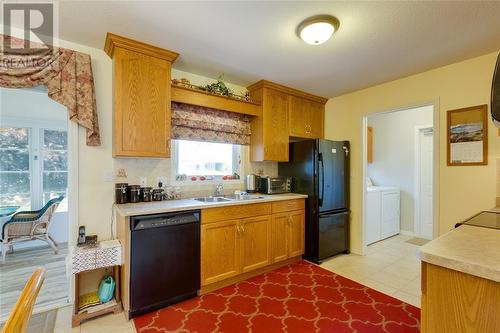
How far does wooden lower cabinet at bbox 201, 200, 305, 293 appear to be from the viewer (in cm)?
239

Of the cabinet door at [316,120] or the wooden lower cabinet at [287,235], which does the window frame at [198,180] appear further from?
the cabinet door at [316,120]

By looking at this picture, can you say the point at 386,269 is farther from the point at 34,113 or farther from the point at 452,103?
the point at 34,113

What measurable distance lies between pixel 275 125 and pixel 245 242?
63.9 inches

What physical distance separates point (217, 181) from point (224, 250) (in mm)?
972

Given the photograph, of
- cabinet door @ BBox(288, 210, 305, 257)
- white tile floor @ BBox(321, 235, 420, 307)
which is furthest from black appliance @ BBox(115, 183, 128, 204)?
white tile floor @ BBox(321, 235, 420, 307)

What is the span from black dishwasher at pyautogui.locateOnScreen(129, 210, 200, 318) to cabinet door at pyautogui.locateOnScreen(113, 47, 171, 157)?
0.68 metres

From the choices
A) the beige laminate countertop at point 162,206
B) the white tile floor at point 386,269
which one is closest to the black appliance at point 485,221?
the white tile floor at point 386,269

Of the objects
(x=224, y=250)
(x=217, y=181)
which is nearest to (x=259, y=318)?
(x=224, y=250)

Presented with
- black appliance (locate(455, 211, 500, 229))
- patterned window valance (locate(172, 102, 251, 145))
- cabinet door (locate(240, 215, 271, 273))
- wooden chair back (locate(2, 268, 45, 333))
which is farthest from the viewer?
patterned window valance (locate(172, 102, 251, 145))

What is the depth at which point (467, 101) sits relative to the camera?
2555mm

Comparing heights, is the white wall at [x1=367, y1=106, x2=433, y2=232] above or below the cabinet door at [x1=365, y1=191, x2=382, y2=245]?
above

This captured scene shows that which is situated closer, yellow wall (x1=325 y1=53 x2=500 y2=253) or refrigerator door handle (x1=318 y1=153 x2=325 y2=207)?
yellow wall (x1=325 y1=53 x2=500 y2=253)

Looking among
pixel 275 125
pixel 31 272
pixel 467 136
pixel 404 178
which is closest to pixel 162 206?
pixel 275 125

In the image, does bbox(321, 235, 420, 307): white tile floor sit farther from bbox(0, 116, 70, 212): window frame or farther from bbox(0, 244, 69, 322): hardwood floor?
bbox(0, 116, 70, 212): window frame
